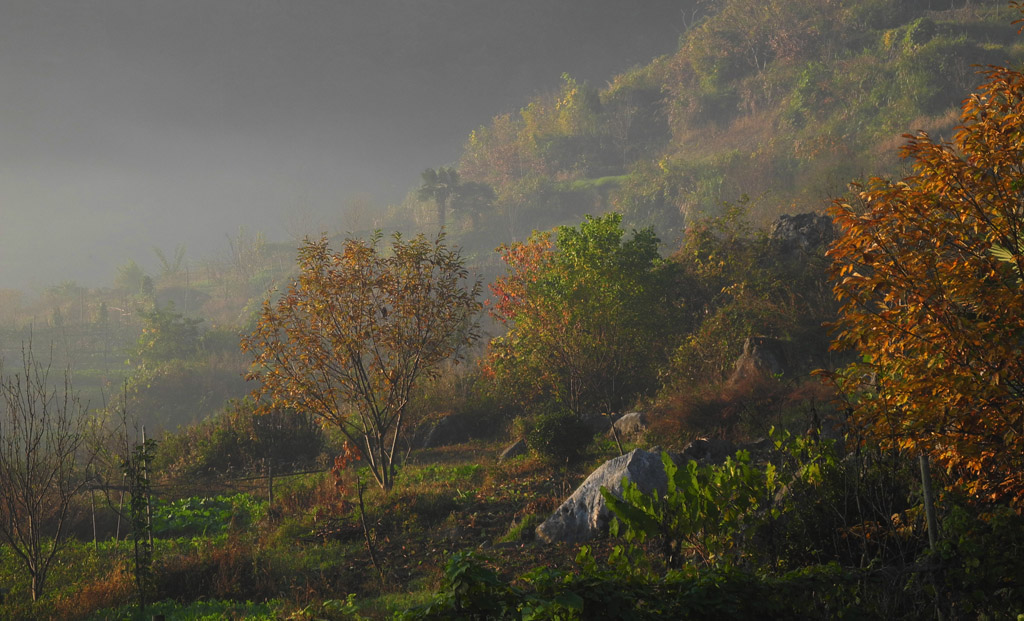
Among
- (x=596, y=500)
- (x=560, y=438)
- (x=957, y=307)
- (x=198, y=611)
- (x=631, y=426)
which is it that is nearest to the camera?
(x=957, y=307)

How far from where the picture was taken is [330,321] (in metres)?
13.4

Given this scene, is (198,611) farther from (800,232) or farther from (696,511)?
(800,232)

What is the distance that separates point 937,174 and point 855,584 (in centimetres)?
356

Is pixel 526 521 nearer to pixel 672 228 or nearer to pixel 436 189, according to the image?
pixel 672 228

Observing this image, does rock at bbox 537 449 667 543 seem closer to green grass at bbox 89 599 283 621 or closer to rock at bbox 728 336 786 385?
green grass at bbox 89 599 283 621

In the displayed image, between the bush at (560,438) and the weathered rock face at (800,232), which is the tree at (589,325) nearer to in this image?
the bush at (560,438)

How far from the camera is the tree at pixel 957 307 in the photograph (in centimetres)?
511

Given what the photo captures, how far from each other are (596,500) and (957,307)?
5753 mm

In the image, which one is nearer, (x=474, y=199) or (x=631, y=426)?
(x=631, y=426)

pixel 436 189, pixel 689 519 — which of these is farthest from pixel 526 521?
pixel 436 189

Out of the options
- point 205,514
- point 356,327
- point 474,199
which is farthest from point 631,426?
point 474,199

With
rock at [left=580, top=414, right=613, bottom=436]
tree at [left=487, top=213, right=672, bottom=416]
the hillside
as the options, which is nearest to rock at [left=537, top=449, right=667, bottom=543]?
rock at [left=580, top=414, right=613, bottom=436]

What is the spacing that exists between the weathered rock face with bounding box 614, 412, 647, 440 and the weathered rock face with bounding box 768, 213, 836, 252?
353 inches

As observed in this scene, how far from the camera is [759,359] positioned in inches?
634
